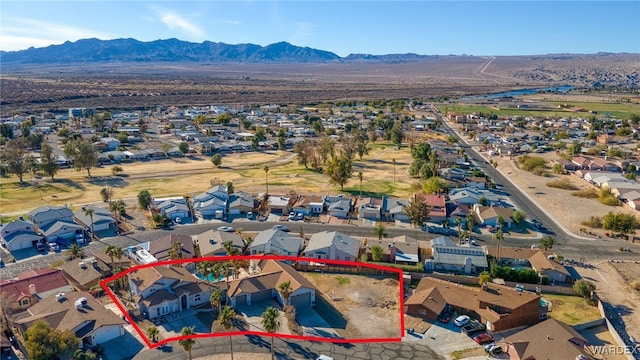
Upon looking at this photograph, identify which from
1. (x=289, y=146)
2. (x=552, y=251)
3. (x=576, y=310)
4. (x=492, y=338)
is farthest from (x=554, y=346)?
(x=289, y=146)

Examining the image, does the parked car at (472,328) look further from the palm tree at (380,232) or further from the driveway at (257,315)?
the palm tree at (380,232)

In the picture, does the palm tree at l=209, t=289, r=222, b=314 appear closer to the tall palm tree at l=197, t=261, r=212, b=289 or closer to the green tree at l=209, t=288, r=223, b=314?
the green tree at l=209, t=288, r=223, b=314

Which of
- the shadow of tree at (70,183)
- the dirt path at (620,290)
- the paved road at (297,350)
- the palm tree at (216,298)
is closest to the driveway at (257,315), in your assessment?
the paved road at (297,350)

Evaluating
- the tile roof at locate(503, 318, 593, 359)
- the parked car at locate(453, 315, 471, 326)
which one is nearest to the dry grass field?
the parked car at locate(453, 315, 471, 326)

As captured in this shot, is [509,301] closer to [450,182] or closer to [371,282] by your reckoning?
[371,282]

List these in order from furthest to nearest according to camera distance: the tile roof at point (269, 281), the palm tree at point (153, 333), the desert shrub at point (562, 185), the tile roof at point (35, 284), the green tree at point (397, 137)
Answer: the green tree at point (397, 137), the desert shrub at point (562, 185), the tile roof at point (269, 281), the tile roof at point (35, 284), the palm tree at point (153, 333)
